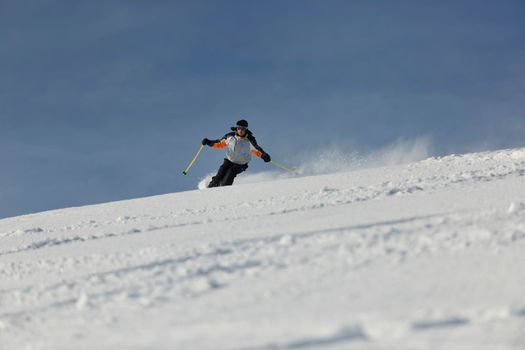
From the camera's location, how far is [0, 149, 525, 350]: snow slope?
7.93ft

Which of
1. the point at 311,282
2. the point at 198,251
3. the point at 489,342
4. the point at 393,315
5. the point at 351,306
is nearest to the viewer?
the point at 489,342

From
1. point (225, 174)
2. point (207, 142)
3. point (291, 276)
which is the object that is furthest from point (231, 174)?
point (291, 276)

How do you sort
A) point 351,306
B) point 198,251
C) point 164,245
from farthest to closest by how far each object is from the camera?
1. point 164,245
2. point 198,251
3. point 351,306

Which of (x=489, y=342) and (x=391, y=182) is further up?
(x=391, y=182)

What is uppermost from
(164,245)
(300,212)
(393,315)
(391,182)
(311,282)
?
(391,182)

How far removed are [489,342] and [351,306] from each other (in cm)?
65

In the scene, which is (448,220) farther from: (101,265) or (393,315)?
(101,265)

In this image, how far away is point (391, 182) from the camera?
641cm

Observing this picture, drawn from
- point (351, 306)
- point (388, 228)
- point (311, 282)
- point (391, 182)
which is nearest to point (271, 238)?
point (388, 228)

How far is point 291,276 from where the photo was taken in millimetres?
3168

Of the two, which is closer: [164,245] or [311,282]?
[311,282]

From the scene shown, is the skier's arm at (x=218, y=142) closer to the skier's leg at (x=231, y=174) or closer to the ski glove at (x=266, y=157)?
the skier's leg at (x=231, y=174)

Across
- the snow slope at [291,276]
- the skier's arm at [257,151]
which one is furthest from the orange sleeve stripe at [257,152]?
the snow slope at [291,276]

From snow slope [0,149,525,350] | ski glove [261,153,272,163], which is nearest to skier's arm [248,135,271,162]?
ski glove [261,153,272,163]
